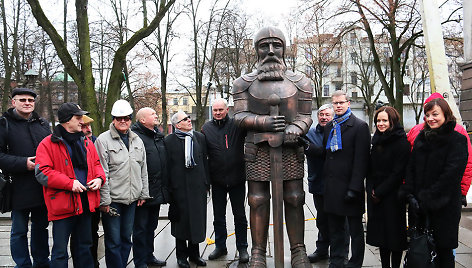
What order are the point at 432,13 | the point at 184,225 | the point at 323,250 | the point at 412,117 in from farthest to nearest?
1. the point at 412,117
2. the point at 432,13
3. the point at 323,250
4. the point at 184,225

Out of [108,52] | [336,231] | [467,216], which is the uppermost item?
[108,52]

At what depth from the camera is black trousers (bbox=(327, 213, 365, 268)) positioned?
12.6ft

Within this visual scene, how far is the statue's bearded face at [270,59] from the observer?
158 inches

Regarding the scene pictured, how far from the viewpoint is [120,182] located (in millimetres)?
3939

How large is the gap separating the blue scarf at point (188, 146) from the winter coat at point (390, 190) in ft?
6.77

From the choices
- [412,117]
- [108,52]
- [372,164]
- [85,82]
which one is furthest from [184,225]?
[412,117]

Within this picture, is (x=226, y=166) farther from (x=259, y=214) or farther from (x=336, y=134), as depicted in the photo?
(x=336, y=134)

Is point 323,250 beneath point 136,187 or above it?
beneath

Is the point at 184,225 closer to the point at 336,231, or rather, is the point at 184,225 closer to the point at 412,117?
the point at 336,231

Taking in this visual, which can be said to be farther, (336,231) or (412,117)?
(412,117)

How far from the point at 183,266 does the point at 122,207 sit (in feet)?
3.48

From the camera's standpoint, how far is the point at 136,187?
401 centimetres

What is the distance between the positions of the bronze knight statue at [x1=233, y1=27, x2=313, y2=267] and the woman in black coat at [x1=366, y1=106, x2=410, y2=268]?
0.76 metres

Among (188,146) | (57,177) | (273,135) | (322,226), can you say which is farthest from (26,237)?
(322,226)
